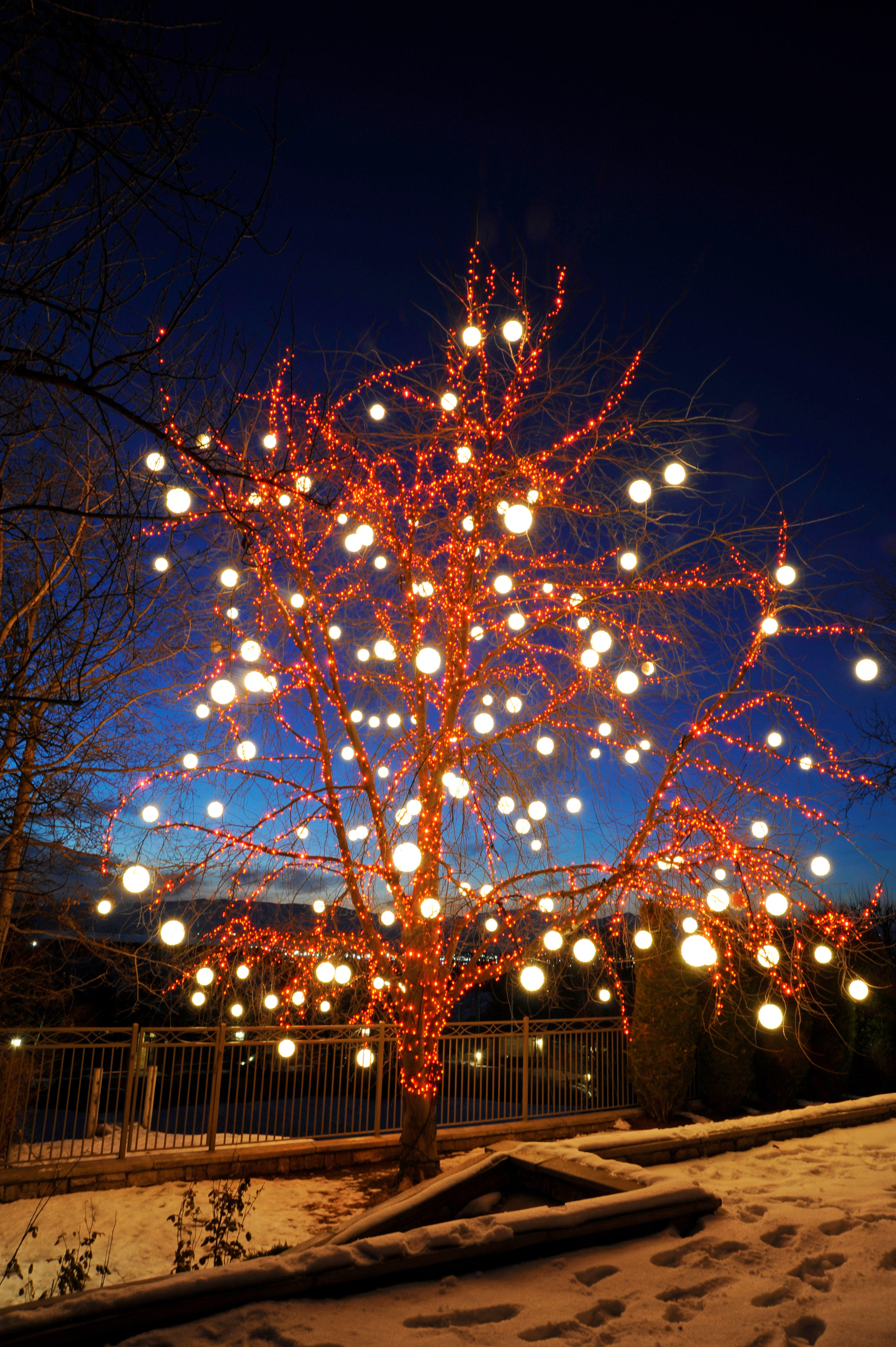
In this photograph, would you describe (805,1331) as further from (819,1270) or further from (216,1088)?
(216,1088)

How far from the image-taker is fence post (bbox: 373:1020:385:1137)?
8.88 m

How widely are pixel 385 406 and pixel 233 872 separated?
4279mm

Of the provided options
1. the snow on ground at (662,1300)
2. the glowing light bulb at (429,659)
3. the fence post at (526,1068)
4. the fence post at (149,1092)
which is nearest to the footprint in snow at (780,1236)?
the snow on ground at (662,1300)

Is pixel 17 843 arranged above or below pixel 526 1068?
above

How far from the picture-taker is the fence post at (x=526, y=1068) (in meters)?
9.51

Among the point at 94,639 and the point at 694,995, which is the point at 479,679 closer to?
the point at 94,639

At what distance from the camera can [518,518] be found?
5262 mm

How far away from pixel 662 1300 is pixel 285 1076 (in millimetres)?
6493

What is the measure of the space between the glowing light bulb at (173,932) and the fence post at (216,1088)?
3.05 metres

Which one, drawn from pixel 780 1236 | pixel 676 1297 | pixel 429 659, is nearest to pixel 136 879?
pixel 429 659

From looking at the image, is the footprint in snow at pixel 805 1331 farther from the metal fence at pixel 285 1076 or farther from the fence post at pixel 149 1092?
the fence post at pixel 149 1092

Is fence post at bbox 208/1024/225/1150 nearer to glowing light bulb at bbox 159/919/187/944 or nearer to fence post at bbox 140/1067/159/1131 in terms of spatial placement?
fence post at bbox 140/1067/159/1131

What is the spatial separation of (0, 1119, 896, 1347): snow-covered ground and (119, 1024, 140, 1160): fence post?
5.21 meters

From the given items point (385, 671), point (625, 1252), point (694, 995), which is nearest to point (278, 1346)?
point (625, 1252)
